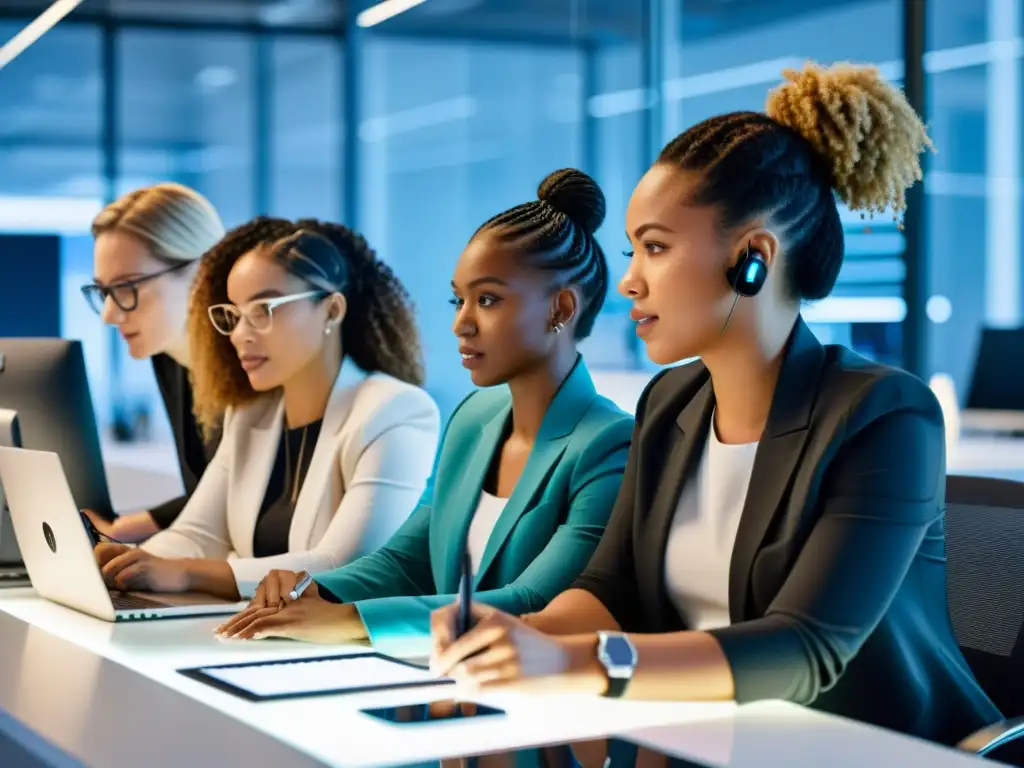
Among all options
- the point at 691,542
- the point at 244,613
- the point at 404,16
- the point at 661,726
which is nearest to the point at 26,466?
the point at 244,613

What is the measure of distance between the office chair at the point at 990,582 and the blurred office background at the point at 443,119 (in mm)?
3058

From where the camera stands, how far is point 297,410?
2854 mm

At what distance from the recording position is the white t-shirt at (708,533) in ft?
6.08

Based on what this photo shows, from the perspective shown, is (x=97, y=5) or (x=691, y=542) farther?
(x=97, y=5)

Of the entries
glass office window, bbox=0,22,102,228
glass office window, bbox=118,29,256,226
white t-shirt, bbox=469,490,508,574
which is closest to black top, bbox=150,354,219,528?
white t-shirt, bbox=469,490,508,574

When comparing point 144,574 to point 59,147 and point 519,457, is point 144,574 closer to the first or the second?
point 519,457

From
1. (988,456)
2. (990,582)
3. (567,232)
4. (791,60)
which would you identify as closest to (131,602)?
(567,232)

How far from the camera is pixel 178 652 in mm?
1988

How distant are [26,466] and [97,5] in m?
6.75

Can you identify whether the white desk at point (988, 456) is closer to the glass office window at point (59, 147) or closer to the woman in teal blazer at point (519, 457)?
the woman in teal blazer at point (519, 457)

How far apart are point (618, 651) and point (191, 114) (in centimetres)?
787

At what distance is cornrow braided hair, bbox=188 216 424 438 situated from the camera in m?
2.81

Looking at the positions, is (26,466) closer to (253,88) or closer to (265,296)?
(265,296)

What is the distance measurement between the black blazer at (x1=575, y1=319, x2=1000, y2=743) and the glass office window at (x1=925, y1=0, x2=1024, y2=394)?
4.49 m
